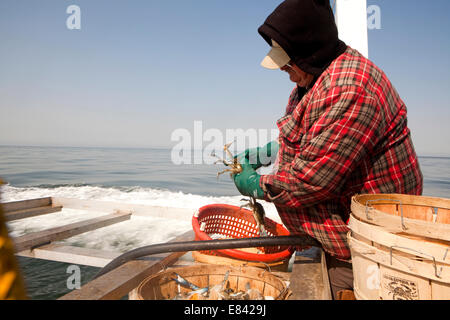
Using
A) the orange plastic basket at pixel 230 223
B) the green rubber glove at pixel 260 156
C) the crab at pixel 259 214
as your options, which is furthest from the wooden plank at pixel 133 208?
the green rubber glove at pixel 260 156

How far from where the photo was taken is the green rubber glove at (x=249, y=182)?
67.1 inches

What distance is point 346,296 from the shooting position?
148 cm

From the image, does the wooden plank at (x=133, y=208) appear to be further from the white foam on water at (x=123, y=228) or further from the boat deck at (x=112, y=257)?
the white foam on water at (x=123, y=228)

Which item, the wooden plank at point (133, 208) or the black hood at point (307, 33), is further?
the wooden plank at point (133, 208)

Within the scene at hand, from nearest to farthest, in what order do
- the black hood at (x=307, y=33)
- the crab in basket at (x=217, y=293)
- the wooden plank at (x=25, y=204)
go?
the black hood at (x=307, y=33), the crab in basket at (x=217, y=293), the wooden plank at (x=25, y=204)

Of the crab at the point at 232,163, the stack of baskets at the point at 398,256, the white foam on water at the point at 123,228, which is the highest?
the crab at the point at 232,163

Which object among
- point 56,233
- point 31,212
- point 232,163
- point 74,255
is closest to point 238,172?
point 232,163

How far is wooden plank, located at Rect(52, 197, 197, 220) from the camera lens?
416cm

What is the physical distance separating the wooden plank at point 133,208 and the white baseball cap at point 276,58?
9.04 feet

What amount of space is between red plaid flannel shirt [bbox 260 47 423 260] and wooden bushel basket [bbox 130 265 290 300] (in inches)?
16.3

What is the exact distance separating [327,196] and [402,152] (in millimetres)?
439

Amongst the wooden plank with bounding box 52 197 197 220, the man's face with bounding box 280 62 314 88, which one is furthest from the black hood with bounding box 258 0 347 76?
→ the wooden plank with bounding box 52 197 197 220

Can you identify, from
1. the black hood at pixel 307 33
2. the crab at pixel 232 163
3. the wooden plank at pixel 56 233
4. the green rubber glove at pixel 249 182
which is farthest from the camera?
the wooden plank at pixel 56 233
